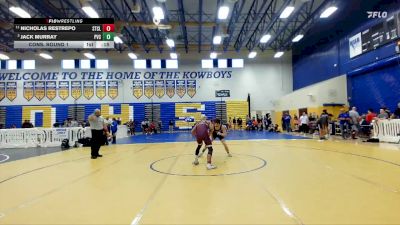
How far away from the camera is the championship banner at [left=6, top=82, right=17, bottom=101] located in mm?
25766

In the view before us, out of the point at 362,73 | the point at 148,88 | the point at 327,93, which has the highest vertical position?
the point at 148,88

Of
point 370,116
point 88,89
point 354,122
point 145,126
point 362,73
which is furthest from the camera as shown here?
point 88,89

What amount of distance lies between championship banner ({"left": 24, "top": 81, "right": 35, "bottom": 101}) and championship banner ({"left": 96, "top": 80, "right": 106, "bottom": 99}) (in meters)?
5.92

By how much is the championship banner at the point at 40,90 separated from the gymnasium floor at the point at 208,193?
21.5 meters

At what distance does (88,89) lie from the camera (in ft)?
85.8

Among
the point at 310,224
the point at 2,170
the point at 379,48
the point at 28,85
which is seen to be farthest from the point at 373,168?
the point at 28,85

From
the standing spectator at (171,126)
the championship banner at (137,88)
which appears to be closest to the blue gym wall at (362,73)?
the standing spectator at (171,126)

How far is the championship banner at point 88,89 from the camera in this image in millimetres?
26078

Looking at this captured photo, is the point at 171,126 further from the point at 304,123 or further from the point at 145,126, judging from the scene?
the point at 304,123

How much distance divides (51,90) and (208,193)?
85.4 feet

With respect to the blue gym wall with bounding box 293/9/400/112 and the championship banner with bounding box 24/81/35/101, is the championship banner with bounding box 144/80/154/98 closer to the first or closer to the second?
the championship banner with bounding box 24/81/35/101

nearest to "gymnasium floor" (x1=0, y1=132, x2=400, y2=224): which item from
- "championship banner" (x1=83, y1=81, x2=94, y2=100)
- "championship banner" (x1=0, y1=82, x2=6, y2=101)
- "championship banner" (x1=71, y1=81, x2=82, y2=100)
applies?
"championship banner" (x1=83, y1=81, x2=94, y2=100)

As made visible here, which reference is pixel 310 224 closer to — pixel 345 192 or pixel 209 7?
pixel 345 192

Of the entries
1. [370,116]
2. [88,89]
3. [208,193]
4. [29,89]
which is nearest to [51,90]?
[29,89]
